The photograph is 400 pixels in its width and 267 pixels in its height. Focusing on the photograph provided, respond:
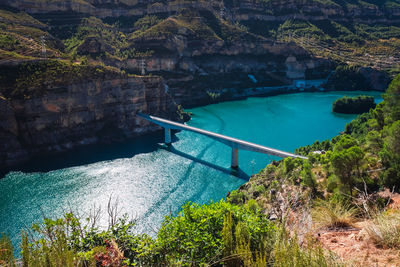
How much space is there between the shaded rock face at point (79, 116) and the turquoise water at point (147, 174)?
2455 millimetres

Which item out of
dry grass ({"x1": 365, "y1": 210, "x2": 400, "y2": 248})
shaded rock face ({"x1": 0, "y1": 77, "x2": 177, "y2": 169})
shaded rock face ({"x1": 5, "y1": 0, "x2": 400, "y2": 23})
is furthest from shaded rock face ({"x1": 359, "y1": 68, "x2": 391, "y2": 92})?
dry grass ({"x1": 365, "y1": 210, "x2": 400, "y2": 248})

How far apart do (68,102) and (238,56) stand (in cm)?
6571

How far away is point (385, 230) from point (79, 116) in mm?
44662

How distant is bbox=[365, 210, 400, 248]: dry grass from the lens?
21.2ft

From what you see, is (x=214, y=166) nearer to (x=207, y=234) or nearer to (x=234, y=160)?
(x=234, y=160)

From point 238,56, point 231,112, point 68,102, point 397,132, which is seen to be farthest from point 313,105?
point 397,132

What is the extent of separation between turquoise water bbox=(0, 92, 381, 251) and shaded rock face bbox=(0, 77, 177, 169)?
2455 millimetres

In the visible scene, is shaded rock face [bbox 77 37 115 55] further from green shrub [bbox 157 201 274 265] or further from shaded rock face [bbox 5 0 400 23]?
green shrub [bbox 157 201 274 265]

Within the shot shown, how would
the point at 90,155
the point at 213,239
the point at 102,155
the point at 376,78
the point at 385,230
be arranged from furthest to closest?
the point at 376,78
the point at 102,155
the point at 90,155
the point at 213,239
the point at 385,230

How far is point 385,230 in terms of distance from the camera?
21.6ft

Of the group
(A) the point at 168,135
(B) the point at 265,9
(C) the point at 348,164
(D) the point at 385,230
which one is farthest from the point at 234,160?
(B) the point at 265,9

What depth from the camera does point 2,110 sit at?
37.5 meters

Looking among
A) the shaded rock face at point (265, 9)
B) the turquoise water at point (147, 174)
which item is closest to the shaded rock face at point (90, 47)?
the turquoise water at point (147, 174)

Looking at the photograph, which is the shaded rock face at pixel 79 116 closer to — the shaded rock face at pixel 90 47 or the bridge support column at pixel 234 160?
the bridge support column at pixel 234 160
